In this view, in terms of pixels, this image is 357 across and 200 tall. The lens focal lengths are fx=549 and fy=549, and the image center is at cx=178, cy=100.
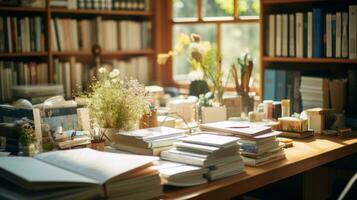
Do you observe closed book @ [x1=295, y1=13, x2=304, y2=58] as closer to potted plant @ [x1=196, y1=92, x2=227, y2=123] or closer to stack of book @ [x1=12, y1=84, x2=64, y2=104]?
potted plant @ [x1=196, y1=92, x2=227, y2=123]

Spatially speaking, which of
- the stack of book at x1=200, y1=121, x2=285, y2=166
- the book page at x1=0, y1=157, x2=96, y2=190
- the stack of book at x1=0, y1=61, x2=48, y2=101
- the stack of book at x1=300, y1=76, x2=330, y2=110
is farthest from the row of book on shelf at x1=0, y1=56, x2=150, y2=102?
the book page at x1=0, y1=157, x2=96, y2=190

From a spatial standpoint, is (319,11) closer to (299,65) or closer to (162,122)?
(299,65)

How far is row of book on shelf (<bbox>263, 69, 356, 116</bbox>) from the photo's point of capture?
3434mm

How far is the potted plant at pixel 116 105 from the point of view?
2.54 metres

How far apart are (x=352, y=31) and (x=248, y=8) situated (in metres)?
1.13

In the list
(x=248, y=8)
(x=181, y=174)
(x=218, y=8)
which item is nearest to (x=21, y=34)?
(x=218, y=8)

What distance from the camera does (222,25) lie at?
14.9 feet

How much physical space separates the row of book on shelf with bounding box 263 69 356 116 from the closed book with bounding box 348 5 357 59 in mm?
121

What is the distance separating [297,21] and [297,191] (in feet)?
3.86

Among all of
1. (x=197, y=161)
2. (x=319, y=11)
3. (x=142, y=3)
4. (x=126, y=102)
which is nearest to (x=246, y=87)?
(x=319, y=11)

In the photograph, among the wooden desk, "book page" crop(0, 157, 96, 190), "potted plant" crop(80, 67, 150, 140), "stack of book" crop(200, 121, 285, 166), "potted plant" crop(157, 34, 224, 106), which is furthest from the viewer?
"potted plant" crop(157, 34, 224, 106)

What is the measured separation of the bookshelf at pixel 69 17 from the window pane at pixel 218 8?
0.54 m

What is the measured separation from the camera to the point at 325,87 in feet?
11.4

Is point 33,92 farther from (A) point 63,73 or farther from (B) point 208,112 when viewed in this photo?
(B) point 208,112
